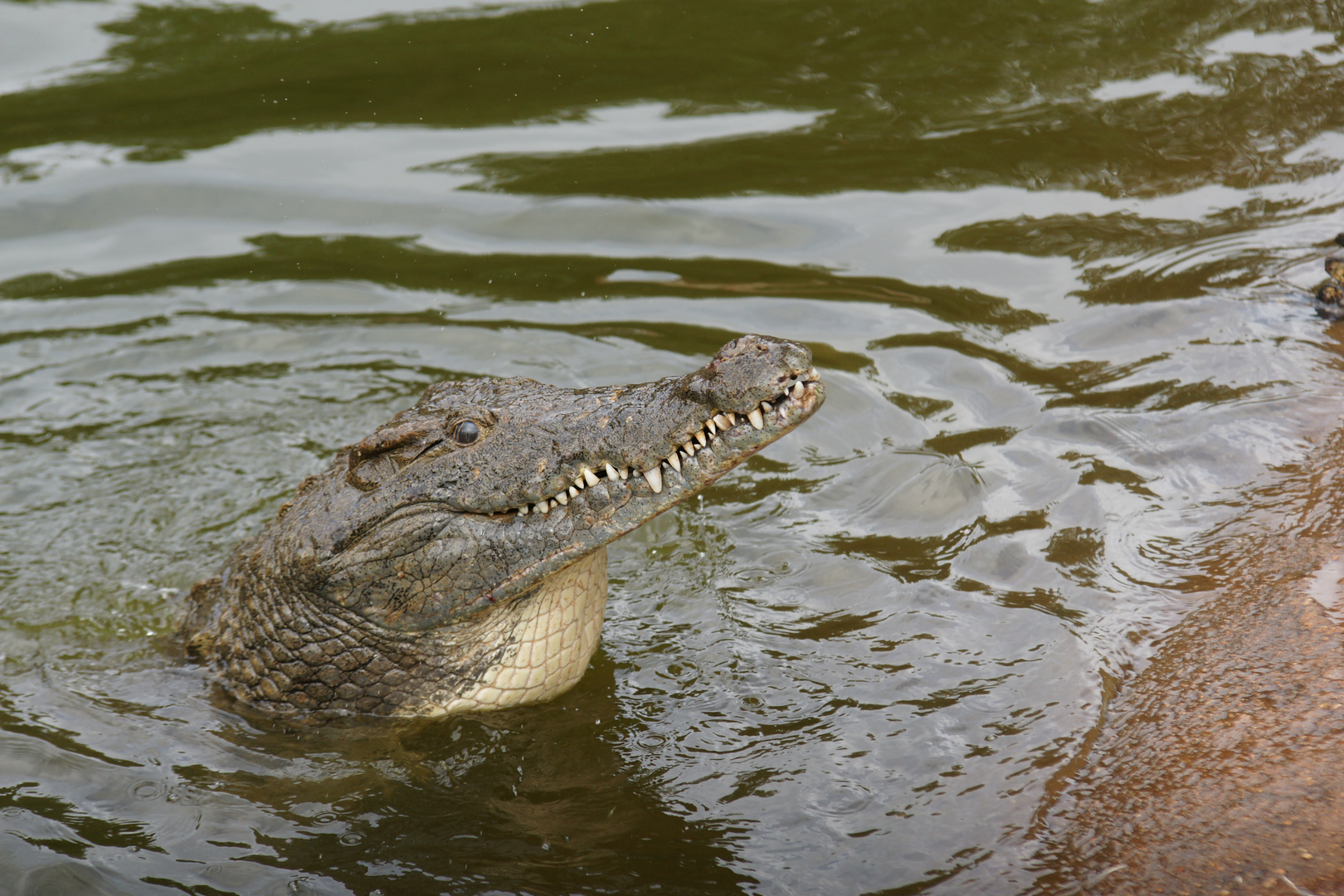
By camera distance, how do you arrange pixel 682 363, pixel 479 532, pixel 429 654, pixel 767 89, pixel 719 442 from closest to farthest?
pixel 719 442 → pixel 479 532 → pixel 429 654 → pixel 682 363 → pixel 767 89

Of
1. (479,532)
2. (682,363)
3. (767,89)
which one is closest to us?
(479,532)

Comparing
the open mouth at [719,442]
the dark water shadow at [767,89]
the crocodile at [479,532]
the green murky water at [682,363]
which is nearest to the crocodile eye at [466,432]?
the crocodile at [479,532]

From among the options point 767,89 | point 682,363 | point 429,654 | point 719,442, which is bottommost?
point 429,654

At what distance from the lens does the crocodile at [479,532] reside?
3.13 m

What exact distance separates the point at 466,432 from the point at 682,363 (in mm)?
2461

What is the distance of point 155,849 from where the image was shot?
3.21 metres

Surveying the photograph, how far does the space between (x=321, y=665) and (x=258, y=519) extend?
176 centimetres

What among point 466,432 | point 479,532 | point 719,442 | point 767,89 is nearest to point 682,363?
point 466,432

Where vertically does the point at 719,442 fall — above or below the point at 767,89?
below

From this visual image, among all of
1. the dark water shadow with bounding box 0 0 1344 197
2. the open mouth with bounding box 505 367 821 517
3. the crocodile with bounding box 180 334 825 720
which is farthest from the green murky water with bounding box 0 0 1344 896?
the open mouth with bounding box 505 367 821 517

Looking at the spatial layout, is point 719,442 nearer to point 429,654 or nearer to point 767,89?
point 429,654

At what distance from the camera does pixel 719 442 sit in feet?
10.2

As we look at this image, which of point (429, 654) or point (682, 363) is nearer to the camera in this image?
point (429, 654)

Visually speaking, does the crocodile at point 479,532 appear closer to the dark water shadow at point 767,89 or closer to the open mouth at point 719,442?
the open mouth at point 719,442
